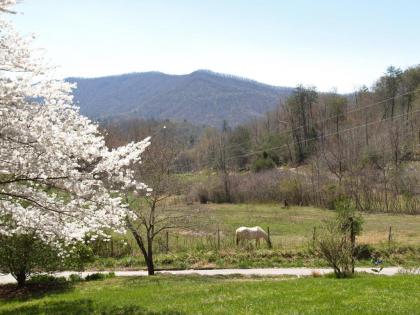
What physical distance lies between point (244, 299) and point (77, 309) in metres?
4.20

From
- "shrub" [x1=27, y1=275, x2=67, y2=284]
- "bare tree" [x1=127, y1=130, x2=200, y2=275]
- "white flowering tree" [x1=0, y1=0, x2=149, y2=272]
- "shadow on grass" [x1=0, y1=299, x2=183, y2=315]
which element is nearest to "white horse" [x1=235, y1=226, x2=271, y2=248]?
"bare tree" [x1=127, y1=130, x2=200, y2=275]

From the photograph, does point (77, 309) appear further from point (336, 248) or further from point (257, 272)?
point (257, 272)

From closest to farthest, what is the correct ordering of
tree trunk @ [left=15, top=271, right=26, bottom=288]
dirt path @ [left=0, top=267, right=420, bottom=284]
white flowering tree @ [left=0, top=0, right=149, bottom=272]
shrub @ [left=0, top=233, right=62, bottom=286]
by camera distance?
white flowering tree @ [left=0, top=0, right=149, bottom=272]
shrub @ [left=0, top=233, right=62, bottom=286]
tree trunk @ [left=15, top=271, right=26, bottom=288]
dirt path @ [left=0, top=267, right=420, bottom=284]

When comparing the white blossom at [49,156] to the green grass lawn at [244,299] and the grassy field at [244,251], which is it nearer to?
the green grass lawn at [244,299]

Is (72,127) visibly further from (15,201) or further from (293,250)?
(293,250)

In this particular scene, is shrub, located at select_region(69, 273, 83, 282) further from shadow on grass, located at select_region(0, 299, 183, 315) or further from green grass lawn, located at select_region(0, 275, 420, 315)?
shadow on grass, located at select_region(0, 299, 183, 315)

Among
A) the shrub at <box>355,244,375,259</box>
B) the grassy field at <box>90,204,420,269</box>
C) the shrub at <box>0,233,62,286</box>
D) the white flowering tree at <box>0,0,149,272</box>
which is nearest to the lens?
the white flowering tree at <box>0,0,149,272</box>

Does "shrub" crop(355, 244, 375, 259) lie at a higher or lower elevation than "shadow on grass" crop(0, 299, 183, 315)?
lower

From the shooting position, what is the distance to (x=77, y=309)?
11.9 meters

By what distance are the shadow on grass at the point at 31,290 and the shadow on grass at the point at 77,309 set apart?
11.3 feet

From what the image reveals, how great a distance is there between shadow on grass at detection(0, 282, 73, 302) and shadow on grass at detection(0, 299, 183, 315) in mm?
3457

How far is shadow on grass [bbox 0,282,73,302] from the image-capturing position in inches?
662

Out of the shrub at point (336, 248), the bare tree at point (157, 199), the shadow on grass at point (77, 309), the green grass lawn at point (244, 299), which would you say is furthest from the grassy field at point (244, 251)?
the shadow on grass at point (77, 309)

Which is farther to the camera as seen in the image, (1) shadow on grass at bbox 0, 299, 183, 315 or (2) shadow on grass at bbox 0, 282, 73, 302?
(2) shadow on grass at bbox 0, 282, 73, 302
